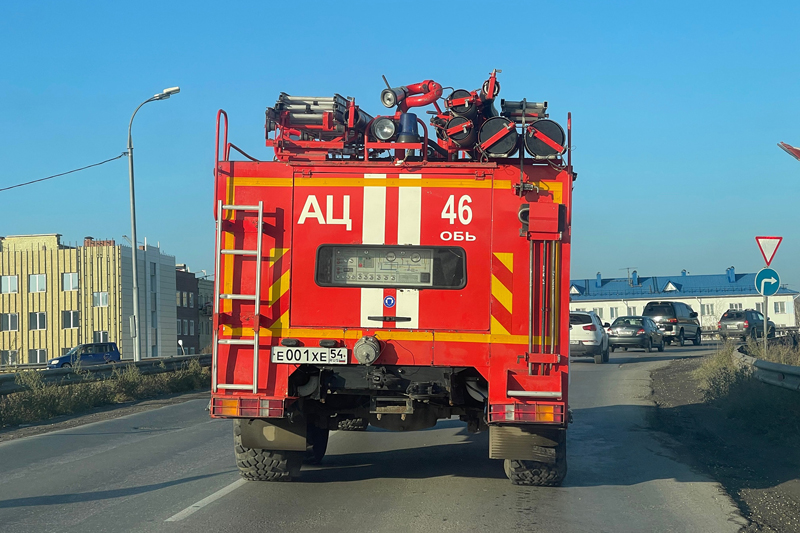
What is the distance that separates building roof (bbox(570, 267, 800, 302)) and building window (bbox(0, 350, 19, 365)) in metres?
59.1

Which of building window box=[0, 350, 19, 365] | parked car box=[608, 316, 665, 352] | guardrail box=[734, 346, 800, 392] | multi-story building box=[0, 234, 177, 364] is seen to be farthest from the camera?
multi-story building box=[0, 234, 177, 364]

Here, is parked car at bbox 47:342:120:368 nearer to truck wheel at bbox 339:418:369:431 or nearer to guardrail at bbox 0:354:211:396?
guardrail at bbox 0:354:211:396

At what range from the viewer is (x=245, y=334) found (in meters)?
6.97

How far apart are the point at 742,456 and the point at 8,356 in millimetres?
68880

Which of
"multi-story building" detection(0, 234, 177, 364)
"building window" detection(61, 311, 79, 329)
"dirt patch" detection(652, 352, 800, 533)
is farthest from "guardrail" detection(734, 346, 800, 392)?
"building window" detection(61, 311, 79, 329)

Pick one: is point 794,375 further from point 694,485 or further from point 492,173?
point 492,173

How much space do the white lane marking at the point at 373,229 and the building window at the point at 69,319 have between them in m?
67.4

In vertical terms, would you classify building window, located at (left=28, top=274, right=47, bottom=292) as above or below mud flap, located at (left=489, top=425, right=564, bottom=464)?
below

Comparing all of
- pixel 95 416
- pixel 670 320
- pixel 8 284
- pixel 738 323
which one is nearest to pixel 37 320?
pixel 8 284

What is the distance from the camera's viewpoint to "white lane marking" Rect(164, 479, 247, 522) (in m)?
6.39

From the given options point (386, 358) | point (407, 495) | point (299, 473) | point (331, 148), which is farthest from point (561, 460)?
point (331, 148)

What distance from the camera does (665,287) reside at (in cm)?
9831

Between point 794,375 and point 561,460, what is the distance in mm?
4996

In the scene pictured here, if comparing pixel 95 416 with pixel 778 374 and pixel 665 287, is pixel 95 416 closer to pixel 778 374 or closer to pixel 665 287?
pixel 778 374
